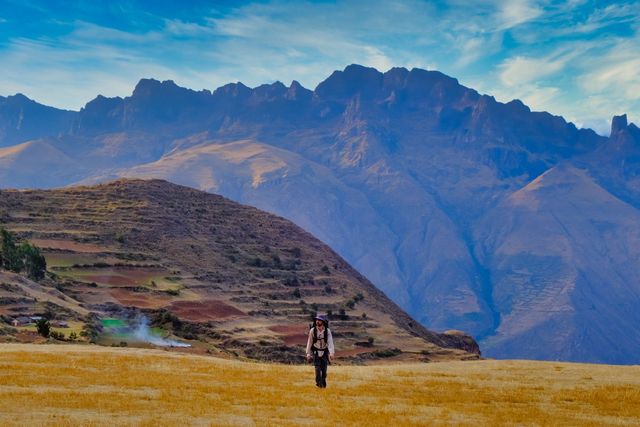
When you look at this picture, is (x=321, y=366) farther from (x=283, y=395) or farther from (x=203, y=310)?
(x=203, y=310)

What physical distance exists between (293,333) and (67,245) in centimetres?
4413

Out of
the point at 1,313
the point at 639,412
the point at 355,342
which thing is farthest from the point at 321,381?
the point at 355,342

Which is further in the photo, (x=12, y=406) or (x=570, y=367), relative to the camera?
(x=570, y=367)

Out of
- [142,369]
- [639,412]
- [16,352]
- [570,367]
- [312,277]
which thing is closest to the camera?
[639,412]

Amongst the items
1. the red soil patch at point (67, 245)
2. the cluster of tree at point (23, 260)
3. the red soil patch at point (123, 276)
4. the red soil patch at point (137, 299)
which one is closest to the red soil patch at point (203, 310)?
the red soil patch at point (137, 299)

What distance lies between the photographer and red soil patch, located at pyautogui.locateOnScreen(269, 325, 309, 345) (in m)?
124

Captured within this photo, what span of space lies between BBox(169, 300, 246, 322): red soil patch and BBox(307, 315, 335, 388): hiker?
84216mm

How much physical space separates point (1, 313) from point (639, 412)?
7014 cm

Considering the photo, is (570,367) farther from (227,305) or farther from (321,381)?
(227,305)

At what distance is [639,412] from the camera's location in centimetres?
3559

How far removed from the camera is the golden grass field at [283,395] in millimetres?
30844

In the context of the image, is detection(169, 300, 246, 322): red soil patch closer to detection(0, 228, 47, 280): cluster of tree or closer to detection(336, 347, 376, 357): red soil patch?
detection(336, 347, 376, 357): red soil patch

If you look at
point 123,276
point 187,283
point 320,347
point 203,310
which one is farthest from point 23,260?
point 320,347

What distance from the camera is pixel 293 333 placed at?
422 feet
